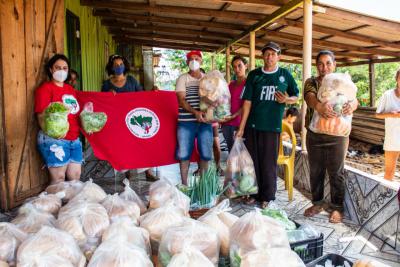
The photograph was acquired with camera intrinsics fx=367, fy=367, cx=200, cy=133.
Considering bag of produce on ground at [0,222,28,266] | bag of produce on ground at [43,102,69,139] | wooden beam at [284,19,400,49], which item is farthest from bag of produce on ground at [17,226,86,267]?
wooden beam at [284,19,400,49]

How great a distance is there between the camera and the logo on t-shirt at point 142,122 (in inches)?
179

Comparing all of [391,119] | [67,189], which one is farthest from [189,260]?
[391,119]

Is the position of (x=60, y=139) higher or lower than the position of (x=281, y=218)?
higher

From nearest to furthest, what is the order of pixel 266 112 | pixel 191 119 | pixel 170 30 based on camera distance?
pixel 266 112 < pixel 191 119 < pixel 170 30

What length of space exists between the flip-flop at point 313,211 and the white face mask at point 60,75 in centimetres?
272

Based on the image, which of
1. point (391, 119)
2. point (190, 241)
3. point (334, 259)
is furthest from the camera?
point (391, 119)

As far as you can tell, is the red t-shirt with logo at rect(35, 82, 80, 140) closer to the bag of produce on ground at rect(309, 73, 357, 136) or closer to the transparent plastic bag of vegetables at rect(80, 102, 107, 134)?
the transparent plastic bag of vegetables at rect(80, 102, 107, 134)

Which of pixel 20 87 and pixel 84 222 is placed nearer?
pixel 84 222

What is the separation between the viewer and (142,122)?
462 centimetres

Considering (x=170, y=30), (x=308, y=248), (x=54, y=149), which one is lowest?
(x=308, y=248)

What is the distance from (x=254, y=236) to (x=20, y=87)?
2809mm

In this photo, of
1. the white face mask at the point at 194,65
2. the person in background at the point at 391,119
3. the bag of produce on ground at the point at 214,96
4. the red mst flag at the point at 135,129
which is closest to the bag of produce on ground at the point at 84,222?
the bag of produce on ground at the point at 214,96

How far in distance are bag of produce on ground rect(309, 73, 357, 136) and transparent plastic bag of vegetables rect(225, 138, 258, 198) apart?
874 millimetres

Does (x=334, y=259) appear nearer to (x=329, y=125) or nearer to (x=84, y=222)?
(x=84, y=222)
